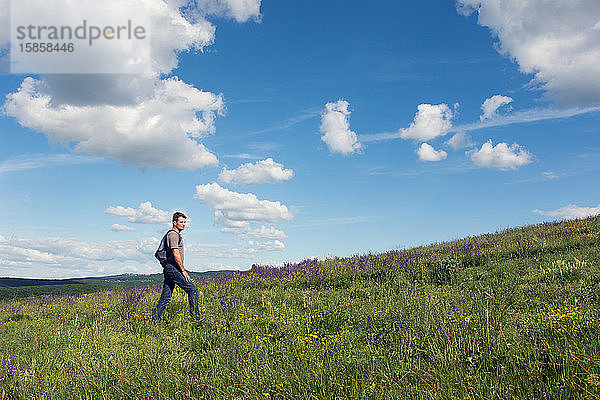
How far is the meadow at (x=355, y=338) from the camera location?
3471 millimetres

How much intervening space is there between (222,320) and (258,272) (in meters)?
5.62

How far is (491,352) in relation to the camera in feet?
12.7

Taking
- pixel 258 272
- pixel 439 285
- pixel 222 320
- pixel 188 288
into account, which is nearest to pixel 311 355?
pixel 222 320

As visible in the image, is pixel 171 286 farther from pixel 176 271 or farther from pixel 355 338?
pixel 355 338

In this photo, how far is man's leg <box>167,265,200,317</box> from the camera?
8.09m

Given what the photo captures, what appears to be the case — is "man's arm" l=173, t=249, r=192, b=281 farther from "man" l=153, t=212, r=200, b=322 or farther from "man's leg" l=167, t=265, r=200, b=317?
"man's leg" l=167, t=265, r=200, b=317

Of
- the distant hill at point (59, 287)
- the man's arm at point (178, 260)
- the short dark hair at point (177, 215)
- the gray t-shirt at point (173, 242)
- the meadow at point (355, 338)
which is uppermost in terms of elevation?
the short dark hair at point (177, 215)

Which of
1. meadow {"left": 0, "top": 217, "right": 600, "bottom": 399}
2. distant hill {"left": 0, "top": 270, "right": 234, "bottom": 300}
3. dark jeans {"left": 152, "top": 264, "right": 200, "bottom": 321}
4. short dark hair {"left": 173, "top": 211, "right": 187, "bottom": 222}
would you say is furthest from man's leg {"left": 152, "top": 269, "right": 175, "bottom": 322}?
distant hill {"left": 0, "top": 270, "right": 234, "bottom": 300}

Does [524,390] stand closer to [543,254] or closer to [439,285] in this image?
[439,285]

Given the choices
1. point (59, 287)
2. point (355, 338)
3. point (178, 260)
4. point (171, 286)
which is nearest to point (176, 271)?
point (178, 260)

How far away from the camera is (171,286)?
847 cm

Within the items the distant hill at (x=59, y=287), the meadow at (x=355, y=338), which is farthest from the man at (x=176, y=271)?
the distant hill at (x=59, y=287)

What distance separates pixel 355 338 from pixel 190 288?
434 centimetres

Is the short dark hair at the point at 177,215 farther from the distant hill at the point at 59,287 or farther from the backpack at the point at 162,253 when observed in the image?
the distant hill at the point at 59,287
